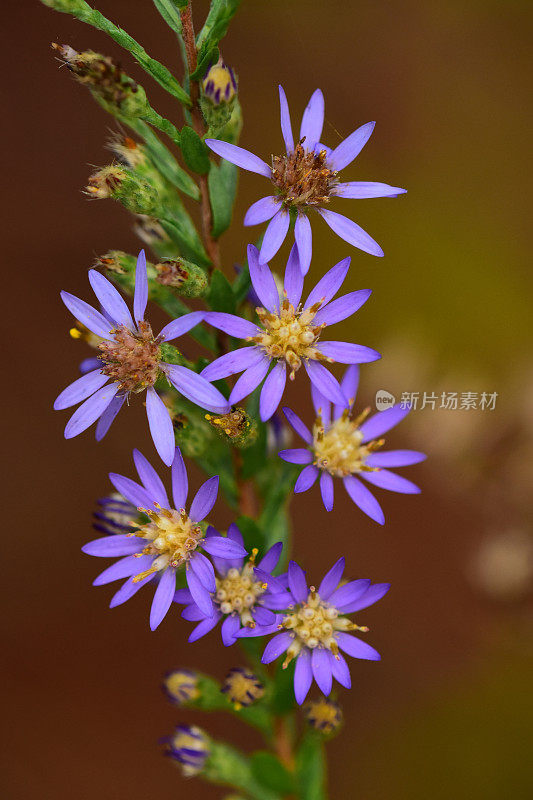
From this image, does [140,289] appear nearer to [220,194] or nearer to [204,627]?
[220,194]

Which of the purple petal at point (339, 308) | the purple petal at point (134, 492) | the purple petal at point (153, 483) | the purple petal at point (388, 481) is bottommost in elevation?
the purple petal at point (134, 492)

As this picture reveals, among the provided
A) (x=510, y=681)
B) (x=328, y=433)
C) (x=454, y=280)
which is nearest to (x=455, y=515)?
(x=510, y=681)

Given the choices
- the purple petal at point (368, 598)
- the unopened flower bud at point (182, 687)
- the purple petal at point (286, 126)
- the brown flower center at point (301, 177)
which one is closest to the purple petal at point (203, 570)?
the purple petal at point (368, 598)

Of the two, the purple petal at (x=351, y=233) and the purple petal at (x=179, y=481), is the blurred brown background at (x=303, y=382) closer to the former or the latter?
the purple petal at (x=351, y=233)

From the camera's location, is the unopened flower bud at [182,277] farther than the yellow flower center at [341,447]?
No

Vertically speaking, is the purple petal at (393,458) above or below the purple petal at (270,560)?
above

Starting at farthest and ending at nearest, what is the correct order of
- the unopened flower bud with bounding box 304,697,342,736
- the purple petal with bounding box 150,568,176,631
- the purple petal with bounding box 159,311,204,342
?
1. the unopened flower bud with bounding box 304,697,342,736
2. the purple petal with bounding box 150,568,176,631
3. the purple petal with bounding box 159,311,204,342

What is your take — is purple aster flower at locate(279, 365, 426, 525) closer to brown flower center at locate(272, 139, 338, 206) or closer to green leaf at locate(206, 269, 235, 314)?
green leaf at locate(206, 269, 235, 314)

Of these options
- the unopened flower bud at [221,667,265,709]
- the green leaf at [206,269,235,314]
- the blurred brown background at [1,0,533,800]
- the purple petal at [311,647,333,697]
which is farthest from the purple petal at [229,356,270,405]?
the blurred brown background at [1,0,533,800]
